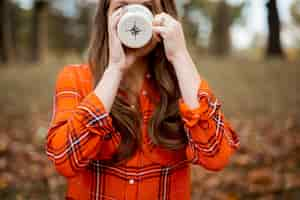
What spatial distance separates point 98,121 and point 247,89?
2.46 meters

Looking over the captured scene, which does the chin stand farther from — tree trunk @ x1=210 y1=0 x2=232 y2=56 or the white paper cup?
tree trunk @ x1=210 y1=0 x2=232 y2=56

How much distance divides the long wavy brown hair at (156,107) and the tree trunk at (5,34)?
267 cm

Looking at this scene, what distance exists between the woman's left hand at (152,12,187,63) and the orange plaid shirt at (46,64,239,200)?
9cm

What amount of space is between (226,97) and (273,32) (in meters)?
0.57

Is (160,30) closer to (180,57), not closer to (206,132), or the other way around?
(180,57)

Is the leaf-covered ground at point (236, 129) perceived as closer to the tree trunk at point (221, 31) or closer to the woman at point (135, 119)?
the tree trunk at point (221, 31)

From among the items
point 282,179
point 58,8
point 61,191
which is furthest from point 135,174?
point 58,8

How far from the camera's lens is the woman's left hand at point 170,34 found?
890 millimetres

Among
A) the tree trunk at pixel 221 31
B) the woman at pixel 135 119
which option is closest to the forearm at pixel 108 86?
the woman at pixel 135 119

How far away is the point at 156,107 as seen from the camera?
987 mm

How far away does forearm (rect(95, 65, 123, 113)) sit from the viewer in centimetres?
87

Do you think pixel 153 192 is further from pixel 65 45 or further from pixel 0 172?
pixel 65 45

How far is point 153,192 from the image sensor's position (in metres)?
0.98

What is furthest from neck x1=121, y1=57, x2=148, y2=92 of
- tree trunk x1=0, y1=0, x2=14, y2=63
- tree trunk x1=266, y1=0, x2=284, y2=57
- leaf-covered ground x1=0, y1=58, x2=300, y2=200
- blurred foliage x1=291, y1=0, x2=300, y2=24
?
tree trunk x1=0, y1=0, x2=14, y2=63
